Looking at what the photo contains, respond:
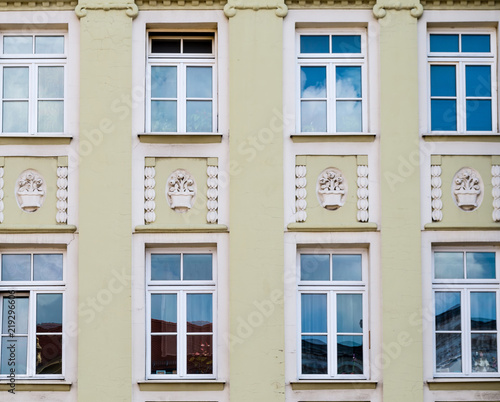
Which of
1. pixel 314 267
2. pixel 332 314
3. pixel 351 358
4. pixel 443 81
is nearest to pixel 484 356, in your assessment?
pixel 351 358

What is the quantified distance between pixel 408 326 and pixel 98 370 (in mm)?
4714

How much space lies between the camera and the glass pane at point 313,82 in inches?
658

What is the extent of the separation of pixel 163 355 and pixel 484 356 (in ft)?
16.2

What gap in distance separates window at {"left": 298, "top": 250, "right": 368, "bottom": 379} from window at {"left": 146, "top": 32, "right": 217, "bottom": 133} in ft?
9.17

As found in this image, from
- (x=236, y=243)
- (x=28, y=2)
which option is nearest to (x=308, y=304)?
(x=236, y=243)

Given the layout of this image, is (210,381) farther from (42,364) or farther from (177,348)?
(42,364)

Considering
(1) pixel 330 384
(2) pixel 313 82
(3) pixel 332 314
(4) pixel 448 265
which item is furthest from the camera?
(2) pixel 313 82

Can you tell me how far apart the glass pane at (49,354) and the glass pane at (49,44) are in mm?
4533

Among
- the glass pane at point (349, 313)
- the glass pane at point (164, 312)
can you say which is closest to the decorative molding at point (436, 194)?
the glass pane at point (349, 313)

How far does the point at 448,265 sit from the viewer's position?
1630cm

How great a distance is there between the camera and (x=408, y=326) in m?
15.8

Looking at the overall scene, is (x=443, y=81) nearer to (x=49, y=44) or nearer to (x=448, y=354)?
(x=448, y=354)

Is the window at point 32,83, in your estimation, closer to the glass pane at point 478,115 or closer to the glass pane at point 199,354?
the glass pane at point 199,354

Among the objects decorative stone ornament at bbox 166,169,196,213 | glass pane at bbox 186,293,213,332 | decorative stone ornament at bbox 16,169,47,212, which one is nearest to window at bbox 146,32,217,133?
decorative stone ornament at bbox 166,169,196,213
